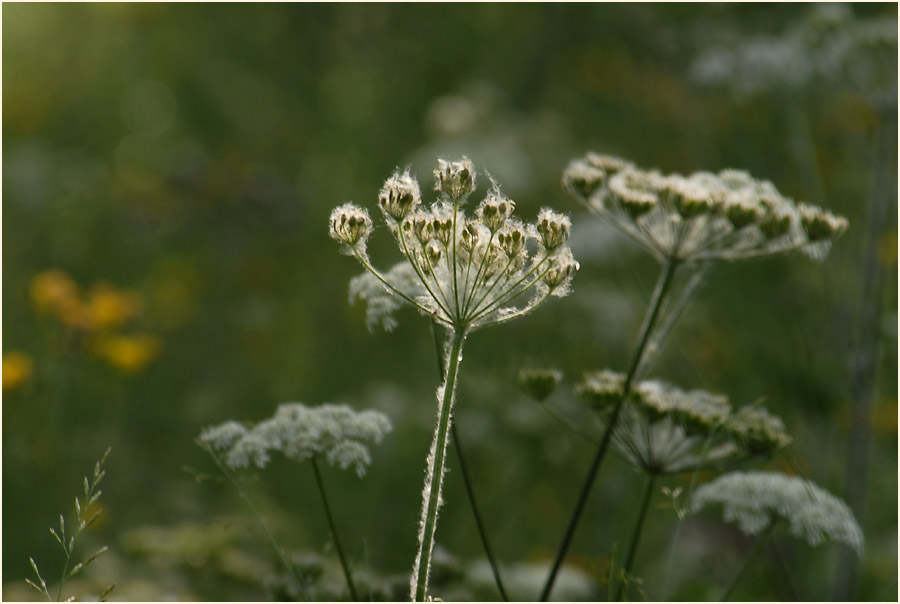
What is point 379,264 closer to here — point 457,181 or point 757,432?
point 757,432

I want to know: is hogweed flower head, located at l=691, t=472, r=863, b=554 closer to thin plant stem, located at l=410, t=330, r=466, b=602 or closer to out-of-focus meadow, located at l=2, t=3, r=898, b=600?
out-of-focus meadow, located at l=2, t=3, r=898, b=600

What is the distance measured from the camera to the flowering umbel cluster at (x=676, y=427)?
2689 mm

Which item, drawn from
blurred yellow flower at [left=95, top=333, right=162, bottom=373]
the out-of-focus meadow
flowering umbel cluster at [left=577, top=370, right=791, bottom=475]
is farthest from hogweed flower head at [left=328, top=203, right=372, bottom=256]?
blurred yellow flower at [left=95, top=333, right=162, bottom=373]

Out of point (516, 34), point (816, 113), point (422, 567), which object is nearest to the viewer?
point (422, 567)

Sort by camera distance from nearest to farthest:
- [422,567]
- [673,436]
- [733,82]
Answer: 1. [422,567]
2. [673,436]
3. [733,82]

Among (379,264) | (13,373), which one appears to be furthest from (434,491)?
(379,264)

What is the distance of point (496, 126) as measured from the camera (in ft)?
28.5

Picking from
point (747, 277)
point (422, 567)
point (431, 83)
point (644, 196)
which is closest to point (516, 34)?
point (431, 83)

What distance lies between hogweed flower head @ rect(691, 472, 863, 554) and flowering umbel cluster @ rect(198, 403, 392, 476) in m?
1.09

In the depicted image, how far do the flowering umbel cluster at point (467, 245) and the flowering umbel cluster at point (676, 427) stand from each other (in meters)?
0.67

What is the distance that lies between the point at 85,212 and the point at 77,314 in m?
4.20

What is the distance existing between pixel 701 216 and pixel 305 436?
4.65ft

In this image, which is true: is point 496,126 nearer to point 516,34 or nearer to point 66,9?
point 516,34

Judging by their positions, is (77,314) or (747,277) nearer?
(77,314)
